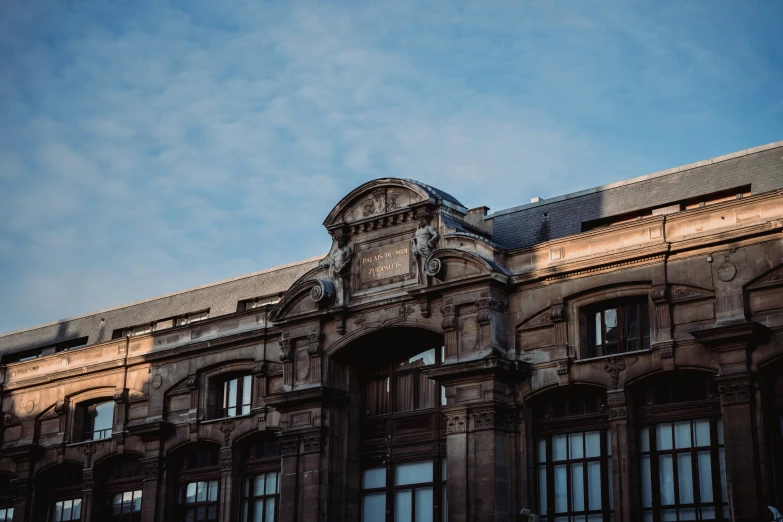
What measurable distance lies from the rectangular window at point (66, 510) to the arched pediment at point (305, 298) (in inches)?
547

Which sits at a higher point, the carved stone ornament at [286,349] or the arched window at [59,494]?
the carved stone ornament at [286,349]

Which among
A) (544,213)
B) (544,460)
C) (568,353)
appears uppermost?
(544,213)

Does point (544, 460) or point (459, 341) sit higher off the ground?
point (459, 341)

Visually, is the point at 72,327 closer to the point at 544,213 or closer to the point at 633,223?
the point at 544,213

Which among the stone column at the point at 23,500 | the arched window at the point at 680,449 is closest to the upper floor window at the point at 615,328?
the arched window at the point at 680,449

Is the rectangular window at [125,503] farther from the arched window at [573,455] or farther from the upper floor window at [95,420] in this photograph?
the arched window at [573,455]

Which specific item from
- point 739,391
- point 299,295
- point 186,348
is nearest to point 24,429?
point 186,348

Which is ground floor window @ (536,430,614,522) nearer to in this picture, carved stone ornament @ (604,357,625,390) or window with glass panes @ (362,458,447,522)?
carved stone ornament @ (604,357,625,390)

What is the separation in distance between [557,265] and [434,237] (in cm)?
480

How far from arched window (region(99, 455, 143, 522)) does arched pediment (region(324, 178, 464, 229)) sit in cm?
1446

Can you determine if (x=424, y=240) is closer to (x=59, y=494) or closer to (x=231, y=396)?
(x=231, y=396)

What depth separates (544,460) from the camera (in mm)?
41094

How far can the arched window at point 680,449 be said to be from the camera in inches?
1476

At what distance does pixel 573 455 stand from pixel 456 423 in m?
4.05
